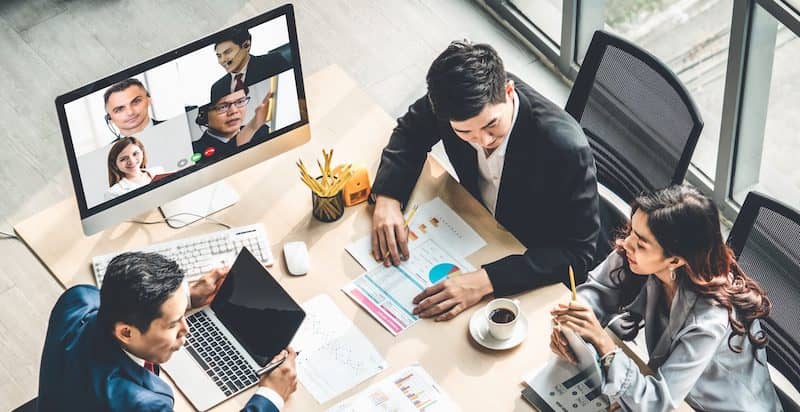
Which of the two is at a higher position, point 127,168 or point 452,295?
point 127,168

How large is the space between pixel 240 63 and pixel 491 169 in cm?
79

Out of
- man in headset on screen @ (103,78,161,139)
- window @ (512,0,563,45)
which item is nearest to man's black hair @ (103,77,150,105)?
man in headset on screen @ (103,78,161,139)

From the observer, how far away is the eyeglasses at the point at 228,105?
9.78ft

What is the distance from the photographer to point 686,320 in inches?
111

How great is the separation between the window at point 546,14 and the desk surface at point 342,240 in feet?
5.26

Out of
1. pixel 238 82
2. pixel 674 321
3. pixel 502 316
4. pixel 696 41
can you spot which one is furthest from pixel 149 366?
pixel 696 41

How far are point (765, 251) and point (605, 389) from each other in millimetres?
618

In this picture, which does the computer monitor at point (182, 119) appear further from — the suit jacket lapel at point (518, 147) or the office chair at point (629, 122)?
the office chair at point (629, 122)

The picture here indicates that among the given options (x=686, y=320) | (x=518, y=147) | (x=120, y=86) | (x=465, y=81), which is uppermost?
(x=120, y=86)

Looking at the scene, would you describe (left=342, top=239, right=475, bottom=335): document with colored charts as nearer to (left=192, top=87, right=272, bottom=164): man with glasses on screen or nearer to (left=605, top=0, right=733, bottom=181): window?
(left=192, top=87, right=272, bottom=164): man with glasses on screen

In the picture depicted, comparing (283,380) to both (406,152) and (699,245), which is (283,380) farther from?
(699,245)

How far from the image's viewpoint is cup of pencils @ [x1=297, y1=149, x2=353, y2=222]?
3105 mm

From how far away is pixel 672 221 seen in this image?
2.78 meters

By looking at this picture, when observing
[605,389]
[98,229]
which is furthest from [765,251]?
[98,229]
